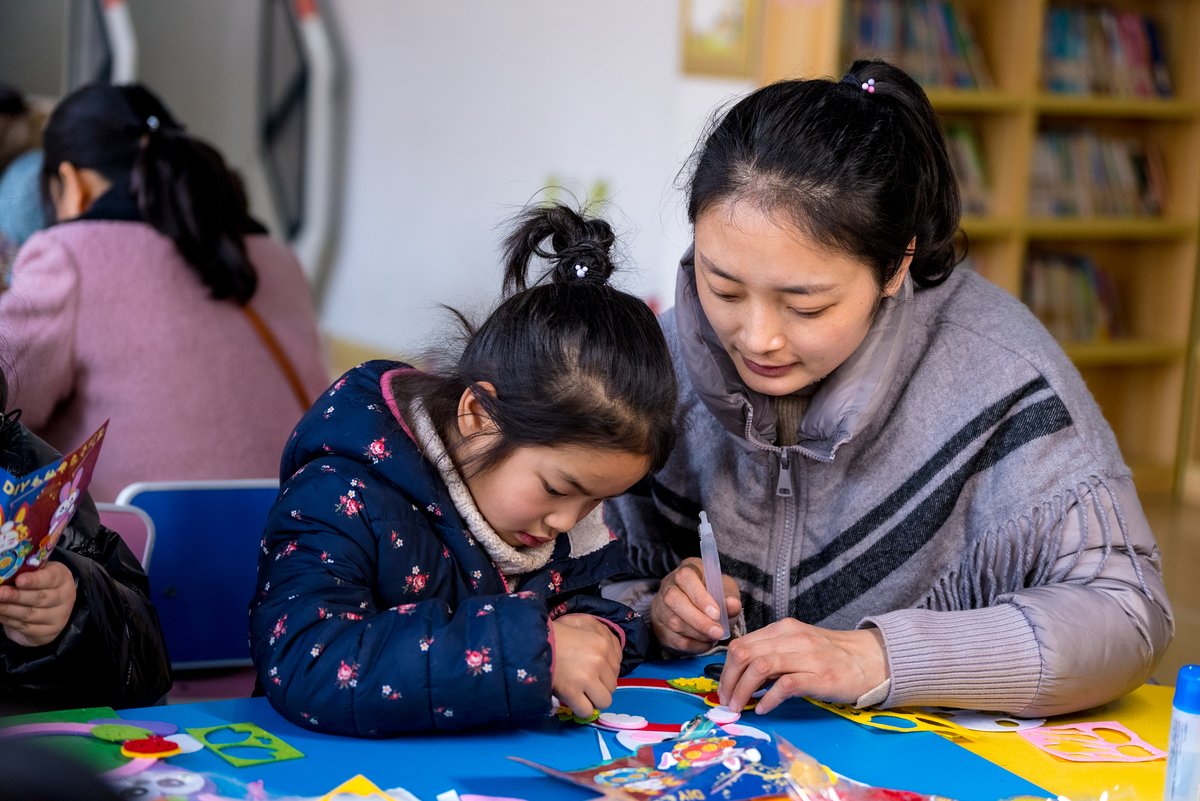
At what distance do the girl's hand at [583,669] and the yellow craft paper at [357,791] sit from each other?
8.0 inches

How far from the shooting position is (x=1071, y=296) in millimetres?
4820

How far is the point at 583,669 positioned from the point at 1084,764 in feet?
1.51

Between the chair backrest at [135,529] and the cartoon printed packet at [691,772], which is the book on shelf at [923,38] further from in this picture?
the cartoon printed packet at [691,772]

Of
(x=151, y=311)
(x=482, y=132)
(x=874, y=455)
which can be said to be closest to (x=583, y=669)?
(x=874, y=455)

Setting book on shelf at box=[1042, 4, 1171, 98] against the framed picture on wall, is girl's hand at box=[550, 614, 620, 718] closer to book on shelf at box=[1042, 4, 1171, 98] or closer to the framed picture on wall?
the framed picture on wall

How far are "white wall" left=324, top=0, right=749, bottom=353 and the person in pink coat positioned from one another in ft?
4.92

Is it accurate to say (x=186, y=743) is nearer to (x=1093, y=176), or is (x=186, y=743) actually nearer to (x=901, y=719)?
(x=901, y=719)

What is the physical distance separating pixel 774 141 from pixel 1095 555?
0.56 m

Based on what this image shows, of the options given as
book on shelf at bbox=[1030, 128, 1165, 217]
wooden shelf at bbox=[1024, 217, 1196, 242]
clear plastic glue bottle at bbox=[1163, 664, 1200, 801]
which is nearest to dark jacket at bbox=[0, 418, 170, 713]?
clear plastic glue bottle at bbox=[1163, 664, 1200, 801]

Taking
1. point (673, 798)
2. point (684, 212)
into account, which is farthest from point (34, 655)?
point (684, 212)

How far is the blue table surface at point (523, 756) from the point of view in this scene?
106 cm

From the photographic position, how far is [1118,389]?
504 cm

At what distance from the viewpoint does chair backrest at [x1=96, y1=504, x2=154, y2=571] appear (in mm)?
1662

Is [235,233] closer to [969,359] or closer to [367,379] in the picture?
[367,379]
